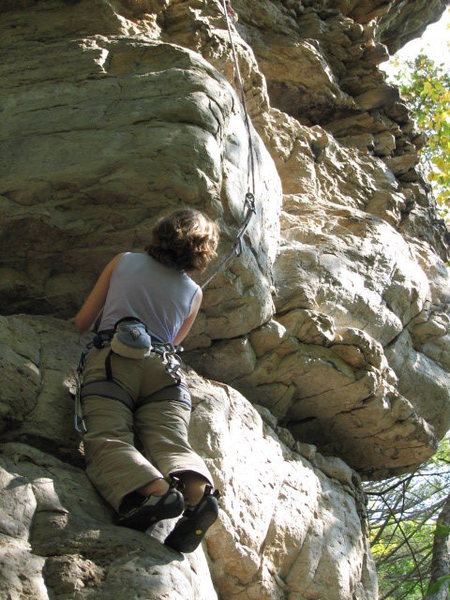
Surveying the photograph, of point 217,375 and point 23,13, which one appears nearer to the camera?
point 217,375

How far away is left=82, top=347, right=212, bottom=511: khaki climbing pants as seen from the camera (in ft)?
12.5

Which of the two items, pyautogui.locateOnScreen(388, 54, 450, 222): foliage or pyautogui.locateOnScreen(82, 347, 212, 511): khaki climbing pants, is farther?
pyautogui.locateOnScreen(388, 54, 450, 222): foliage

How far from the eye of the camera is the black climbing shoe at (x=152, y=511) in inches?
140

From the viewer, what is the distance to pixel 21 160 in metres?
5.35

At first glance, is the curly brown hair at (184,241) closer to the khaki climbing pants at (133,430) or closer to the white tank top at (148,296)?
the white tank top at (148,296)

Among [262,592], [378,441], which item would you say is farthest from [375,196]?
[262,592]

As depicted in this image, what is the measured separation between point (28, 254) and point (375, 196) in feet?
16.4

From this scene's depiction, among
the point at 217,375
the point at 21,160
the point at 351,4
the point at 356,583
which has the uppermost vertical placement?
the point at 351,4

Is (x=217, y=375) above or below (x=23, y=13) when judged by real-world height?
Result: below

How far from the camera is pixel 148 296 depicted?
4441mm

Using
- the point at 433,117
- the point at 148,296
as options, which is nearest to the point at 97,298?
the point at 148,296

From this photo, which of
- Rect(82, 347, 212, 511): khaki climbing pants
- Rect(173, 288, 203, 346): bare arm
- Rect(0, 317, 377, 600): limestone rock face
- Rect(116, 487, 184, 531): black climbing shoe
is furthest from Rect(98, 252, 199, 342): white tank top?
Rect(116, 487, 184, 531): black climbing shoe

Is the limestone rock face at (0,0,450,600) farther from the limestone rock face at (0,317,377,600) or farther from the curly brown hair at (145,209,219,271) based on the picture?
the curly brown hair at (145,209,219,271)

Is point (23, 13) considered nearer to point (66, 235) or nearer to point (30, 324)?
point (66, 235)
